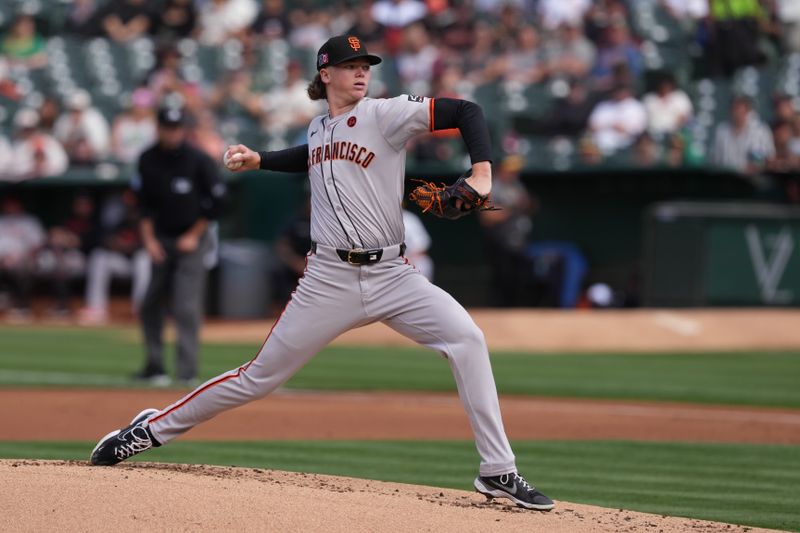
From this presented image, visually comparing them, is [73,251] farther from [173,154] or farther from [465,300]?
[173,154]

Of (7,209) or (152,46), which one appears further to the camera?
(152,46)

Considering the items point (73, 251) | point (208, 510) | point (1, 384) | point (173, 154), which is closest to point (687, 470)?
point (208, 510)

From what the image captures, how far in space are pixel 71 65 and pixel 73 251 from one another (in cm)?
329

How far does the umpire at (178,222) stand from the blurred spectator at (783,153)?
776 centimetres

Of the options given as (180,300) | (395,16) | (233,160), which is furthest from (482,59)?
(233,160)

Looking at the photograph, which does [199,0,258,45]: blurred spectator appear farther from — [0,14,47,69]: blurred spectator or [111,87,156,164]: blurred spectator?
[111,87,156,164]: blurred spectator

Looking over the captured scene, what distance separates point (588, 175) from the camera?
16891 mm

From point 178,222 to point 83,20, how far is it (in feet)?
35.2

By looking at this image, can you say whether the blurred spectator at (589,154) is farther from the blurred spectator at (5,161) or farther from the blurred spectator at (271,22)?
the blurred spectator at (5,161)

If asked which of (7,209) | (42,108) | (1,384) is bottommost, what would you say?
(1,384)

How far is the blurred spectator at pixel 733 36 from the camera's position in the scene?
18.3 meters

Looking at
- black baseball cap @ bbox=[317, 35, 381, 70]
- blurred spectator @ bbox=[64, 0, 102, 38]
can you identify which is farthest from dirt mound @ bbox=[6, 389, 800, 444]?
blurred spectator @ bbox=[64, 0, 102, 38]

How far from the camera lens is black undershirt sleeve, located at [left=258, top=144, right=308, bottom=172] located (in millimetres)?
5730

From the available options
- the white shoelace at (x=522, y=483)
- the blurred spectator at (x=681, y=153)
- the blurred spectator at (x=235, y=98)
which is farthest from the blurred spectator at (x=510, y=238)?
the white shoelace at (x=522, y=483)
